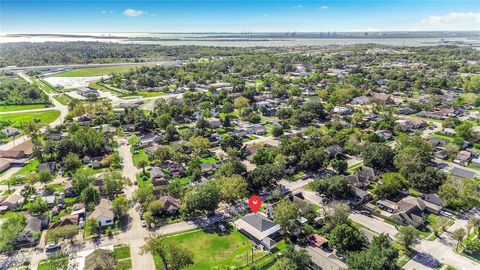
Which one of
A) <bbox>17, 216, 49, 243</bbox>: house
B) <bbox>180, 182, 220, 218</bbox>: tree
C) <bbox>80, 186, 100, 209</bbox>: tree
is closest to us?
<bbox>17, 216, 49, 243</bbox>: house

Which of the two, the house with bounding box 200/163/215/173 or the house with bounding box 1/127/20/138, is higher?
the house with bounding box 1/127/20/138

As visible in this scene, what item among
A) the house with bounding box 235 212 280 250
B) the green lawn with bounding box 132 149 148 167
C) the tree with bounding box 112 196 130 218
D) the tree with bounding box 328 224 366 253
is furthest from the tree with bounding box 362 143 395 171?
the green lawn with bounding box 132 149 148 167

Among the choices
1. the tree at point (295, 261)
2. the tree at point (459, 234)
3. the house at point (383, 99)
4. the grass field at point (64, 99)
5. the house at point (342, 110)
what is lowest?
the tree at point (459, 234)

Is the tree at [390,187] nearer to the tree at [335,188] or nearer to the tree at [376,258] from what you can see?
the tree at [335,188]

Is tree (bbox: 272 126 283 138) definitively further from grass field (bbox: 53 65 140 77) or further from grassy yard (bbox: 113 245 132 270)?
grass field (bbox: 53 65 140 77)

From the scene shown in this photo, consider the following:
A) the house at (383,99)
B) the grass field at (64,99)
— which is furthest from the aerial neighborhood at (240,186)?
the grass field at (64,99)

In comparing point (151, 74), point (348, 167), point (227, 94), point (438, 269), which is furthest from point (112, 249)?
point (151, 74)
